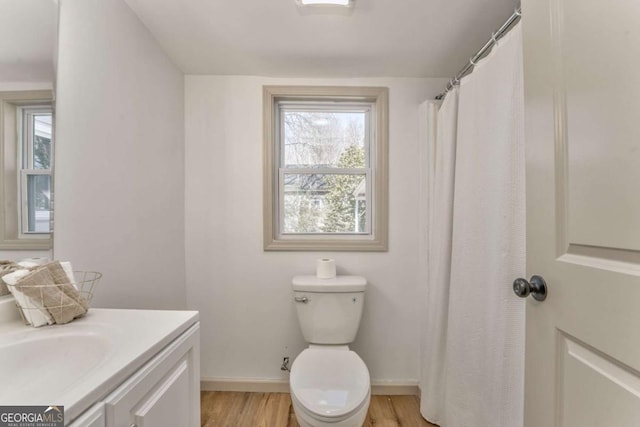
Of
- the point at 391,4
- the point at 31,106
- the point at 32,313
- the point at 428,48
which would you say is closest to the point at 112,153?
the point at 31,106

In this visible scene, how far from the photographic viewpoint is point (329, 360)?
1.38 m

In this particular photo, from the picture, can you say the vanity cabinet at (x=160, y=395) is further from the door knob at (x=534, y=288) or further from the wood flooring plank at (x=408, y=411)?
the wood flooring plank at (x=408, y=411)

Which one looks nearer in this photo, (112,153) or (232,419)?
(112,153)

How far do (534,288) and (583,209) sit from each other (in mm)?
237

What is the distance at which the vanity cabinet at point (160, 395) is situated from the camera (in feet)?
1.65

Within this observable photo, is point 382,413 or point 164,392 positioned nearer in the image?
point 164,392

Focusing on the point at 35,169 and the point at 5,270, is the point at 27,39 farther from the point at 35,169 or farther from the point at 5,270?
the point at 5,270

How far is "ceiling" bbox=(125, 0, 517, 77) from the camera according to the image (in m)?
1.20

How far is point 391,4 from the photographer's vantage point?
1175 mm

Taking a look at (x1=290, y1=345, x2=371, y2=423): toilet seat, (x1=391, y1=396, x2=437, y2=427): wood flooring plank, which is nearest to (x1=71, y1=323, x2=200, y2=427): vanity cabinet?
(x1=290, y1=345, x2=371, y2=423): toilet seat

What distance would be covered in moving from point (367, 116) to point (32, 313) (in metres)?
1.83

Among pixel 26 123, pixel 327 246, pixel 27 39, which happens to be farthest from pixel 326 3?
pixel 327 246

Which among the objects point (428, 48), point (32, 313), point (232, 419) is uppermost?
point (428, 48)

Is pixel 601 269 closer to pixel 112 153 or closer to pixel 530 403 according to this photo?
pixel 530 403
